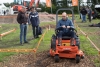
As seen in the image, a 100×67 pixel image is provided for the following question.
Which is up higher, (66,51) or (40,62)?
(66,51)

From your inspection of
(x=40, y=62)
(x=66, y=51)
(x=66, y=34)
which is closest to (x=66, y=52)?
(x=66, y=51)

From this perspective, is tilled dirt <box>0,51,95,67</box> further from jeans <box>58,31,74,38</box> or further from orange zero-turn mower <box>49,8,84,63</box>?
jeans <box>58,31,74,38</box>

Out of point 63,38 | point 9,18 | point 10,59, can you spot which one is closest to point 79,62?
point 63,38

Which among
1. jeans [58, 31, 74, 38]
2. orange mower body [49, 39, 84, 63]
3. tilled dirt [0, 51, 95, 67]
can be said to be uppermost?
jeans [58, 31, 74, 38]

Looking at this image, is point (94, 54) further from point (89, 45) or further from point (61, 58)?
point (89, 45)

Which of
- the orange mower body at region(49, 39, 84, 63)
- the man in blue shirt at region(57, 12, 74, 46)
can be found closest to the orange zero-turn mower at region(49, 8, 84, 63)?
the orange mower body at region(49, 39, 84, 63)

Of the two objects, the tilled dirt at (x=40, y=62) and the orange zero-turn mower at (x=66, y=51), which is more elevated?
Answer: the orange zero-turn mower at (x=66, y=51)

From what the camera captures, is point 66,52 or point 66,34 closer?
point 66,52

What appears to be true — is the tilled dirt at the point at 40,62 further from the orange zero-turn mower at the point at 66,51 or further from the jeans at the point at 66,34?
the jeans at the point at 66,34

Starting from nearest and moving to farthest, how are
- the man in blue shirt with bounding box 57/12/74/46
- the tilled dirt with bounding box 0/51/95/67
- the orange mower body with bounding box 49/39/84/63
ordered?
the tilled dirt with bounding box 0/51/95/67, the orange mower body with bounding box 49/39/84/63, the man in blue shirt with bounding box 57/12/74/46

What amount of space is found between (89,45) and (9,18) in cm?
2444

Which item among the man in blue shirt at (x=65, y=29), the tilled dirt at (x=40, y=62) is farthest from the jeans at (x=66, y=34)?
the tilled dirt at (x=40, y=62)

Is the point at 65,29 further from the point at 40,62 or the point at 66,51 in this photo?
the point at 40,62

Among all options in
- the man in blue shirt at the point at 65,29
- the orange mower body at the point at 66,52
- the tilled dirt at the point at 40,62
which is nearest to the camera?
the tilled dirt at the point at 40,62
